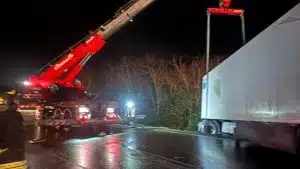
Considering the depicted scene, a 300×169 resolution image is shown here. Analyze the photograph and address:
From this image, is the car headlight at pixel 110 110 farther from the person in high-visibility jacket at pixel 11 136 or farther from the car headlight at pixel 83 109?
the person in high-visibility jacket at pixel 11 136

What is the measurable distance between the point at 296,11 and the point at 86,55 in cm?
1191

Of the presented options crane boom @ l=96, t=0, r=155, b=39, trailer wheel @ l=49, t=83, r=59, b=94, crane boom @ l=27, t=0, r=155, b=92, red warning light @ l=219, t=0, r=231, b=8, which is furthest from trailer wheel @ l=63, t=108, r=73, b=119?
red warning light @ l=219, t=0, r=231, b=8

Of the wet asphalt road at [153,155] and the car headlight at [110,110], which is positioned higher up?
the car headlight at [110,110]

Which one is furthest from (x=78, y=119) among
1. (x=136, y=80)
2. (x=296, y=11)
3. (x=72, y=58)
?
(x=136, y=80)

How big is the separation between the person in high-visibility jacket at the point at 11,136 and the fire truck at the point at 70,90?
11.4 meters

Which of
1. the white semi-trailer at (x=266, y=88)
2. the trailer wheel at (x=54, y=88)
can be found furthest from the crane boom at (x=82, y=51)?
the white semi-trailer at (x=266, y=88)

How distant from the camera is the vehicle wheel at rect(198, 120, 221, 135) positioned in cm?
1577

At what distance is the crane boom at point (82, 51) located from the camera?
18625 mm

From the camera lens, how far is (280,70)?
398 inches

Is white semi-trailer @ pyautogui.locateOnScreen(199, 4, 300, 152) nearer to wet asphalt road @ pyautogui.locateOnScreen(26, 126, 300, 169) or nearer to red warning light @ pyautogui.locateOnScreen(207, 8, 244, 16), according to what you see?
wet asphalt road @ pyautogui.locateOnScreen(26, 126, 300, 169)

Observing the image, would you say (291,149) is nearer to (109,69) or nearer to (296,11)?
(296,11)

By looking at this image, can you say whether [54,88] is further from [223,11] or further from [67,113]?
[223,11]

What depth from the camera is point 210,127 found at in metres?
16.3

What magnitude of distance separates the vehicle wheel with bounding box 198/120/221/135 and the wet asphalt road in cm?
99
